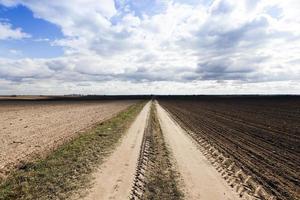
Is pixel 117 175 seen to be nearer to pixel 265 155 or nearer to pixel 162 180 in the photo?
pixel 162 180

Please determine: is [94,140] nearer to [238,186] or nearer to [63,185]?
[63,185]

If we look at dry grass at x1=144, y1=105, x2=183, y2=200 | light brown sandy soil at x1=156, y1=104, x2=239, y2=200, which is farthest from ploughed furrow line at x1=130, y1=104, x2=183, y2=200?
light brown sandy soil at x1=156, y1=104, x2=239, y2=200

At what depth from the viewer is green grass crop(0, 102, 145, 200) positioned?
8317 mm

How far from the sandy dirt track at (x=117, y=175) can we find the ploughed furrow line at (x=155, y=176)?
240mm

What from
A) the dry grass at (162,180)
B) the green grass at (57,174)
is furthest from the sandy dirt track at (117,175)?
the dry grass at (162,180)

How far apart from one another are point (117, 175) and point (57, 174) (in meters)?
2.05

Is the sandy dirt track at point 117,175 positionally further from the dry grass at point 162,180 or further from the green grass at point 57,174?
the dry grass at point 162,180

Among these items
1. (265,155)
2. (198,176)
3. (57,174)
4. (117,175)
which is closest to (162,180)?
(198,176)

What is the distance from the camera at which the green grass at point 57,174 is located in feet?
27.3

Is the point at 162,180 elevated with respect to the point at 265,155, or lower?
elevated

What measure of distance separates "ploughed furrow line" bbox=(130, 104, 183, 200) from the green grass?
168cm

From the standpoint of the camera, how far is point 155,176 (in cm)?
994

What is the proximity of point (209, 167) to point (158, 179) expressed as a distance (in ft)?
9.01

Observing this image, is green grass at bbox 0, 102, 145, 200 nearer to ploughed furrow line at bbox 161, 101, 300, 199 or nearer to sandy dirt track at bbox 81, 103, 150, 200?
sandy dirt track at bbox 81, 103, 150, 200
